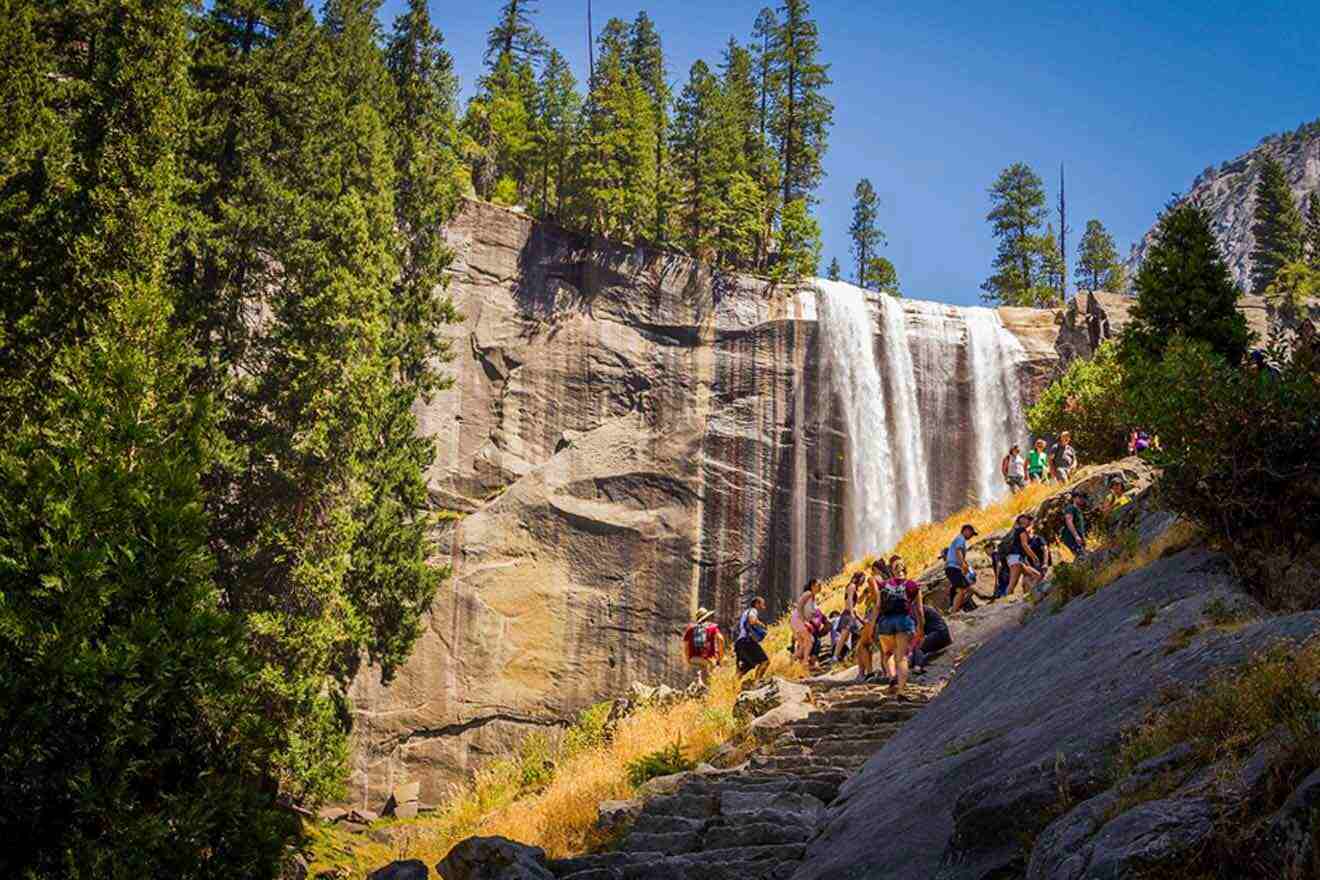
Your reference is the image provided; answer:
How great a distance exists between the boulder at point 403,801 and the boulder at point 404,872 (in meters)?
19.8

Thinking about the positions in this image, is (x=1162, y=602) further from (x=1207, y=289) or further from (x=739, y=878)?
(x=1207, y=289)

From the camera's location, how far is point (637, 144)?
46719 mm

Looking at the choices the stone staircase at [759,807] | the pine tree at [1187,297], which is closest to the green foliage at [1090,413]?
the pine tree at [1187,297]

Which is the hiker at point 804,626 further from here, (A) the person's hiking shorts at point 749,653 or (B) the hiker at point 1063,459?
(B) the hiker at point 1063,459

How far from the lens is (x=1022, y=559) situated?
20641 mm

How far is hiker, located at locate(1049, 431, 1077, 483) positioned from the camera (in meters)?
28.5

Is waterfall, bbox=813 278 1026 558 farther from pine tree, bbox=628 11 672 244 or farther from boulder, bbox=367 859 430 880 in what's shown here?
boulder, bbox=367 859 430 880

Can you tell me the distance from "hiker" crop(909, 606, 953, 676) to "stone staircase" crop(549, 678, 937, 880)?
1.83 metres

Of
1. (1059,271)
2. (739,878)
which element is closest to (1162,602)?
(739,878)

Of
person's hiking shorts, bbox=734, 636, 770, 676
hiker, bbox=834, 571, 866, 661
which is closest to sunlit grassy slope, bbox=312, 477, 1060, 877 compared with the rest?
person's hiking shorts, bbox=734, 636, 770, 676

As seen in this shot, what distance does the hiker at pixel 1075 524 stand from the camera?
68.6 ft

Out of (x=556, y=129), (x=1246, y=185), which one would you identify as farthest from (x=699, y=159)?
(x=1246, y=185)

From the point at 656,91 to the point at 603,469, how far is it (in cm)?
2521

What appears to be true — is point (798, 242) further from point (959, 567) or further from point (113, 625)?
point (113, 625)
